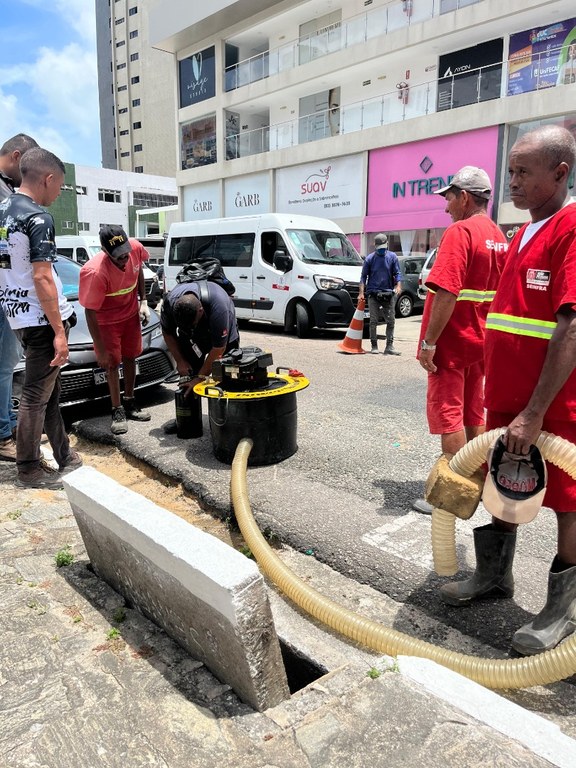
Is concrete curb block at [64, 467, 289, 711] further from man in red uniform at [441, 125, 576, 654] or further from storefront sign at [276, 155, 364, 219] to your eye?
storefront sign at [276, 155, 364, 219]

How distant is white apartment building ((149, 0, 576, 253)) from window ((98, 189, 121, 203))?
1314 inches

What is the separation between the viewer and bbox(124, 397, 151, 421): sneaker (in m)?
5.51

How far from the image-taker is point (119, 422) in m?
5.21

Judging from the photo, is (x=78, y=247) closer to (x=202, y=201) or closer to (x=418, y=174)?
(x=418, y=174)

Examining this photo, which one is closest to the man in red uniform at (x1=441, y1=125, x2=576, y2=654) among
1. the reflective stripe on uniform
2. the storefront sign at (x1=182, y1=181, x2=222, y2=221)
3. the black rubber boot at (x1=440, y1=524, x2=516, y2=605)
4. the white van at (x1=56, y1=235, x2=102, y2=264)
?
the black rubber boot at (x1=440, y1=524, x2=516, y2=605)

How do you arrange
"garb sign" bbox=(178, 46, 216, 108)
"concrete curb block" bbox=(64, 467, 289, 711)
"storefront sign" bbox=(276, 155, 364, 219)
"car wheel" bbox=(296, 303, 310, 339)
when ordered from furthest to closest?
"garb sign" bbox=(178, 46, 216, 108), "storefront sign" bbox=(276, 155, 364, 219), "car wheel" bbox=(296, 303, 310, 339), "concrete curb block" bbox=(64, 467, 289, 711)

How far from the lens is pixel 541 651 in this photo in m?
2.11

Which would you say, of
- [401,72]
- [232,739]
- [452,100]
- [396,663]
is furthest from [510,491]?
[401,72]

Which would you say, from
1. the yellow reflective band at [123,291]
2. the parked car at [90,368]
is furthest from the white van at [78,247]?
the yellow reflective band at [123,291]

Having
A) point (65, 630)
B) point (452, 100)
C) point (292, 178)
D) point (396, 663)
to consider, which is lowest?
point (65, 630)

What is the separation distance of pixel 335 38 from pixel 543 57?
8836mm

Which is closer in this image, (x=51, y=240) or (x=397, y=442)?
(x=51, y=240)

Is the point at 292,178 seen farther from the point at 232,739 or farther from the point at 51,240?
the point at 232,739

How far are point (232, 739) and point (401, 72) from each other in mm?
24635
